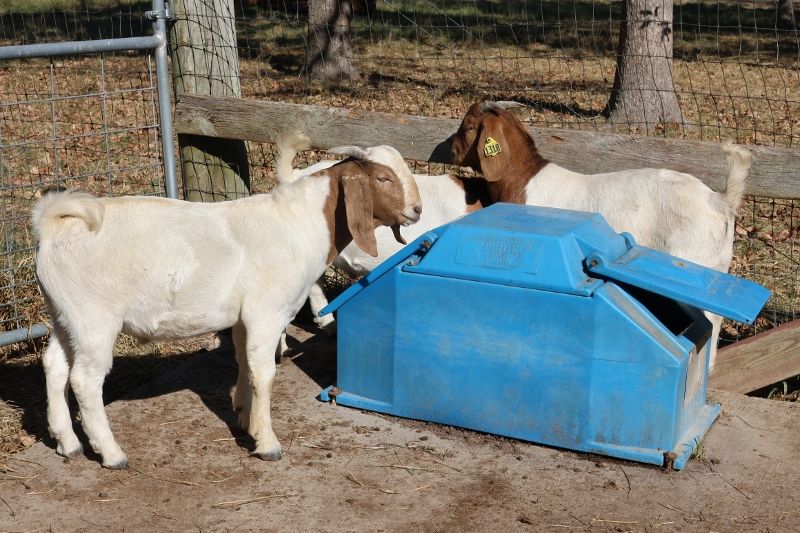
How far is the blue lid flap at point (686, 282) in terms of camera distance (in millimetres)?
4223

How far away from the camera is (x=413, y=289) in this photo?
4.68m

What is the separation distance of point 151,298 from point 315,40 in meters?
11.8

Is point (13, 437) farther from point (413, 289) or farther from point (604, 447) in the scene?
point (604, 447)

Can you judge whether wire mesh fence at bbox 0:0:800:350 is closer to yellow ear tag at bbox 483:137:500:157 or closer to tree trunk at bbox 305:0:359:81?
tree trunk at bbox 305:0:359:81

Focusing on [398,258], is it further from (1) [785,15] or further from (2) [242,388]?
(1) [785,15]

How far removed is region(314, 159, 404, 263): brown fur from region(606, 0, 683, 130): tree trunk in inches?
256

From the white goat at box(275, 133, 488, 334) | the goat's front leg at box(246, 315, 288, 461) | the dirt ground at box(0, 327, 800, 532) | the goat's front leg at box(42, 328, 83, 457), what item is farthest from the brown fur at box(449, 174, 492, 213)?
the goat's front leg at box(42, 328, 83, 457)

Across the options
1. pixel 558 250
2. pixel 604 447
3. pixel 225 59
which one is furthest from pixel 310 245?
pixel 225 59

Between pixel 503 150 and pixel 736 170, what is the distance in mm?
1382

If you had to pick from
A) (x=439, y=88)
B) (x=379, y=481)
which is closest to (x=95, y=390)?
(x=379, y=481)

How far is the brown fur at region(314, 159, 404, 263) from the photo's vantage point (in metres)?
4.56

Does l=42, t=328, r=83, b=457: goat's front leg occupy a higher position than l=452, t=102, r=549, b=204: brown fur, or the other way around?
l=452, t=102, r=549, b=204: brown fur

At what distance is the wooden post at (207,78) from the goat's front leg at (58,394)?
2.25m

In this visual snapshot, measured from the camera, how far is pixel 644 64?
36.3 feet
